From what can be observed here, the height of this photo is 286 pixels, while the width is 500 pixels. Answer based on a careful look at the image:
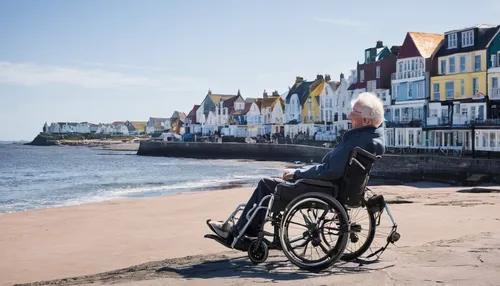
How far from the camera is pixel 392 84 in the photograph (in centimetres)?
5016

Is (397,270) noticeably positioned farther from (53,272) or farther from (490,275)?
(53,272)

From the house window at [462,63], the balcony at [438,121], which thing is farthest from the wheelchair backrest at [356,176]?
the house window at [462,63]

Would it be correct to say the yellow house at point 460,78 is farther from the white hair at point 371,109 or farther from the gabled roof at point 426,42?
the white hair at point 371,109

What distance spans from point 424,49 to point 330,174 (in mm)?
43743

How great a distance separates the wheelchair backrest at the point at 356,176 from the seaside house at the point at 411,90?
39599 millimetres

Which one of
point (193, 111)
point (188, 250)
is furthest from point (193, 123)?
point (188, 250)

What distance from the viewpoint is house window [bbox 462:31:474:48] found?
4067 cm

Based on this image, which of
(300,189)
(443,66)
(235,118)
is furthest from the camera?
(235,118)

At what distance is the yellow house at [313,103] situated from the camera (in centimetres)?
7556

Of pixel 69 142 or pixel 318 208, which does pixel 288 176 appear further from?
pixel 69 142

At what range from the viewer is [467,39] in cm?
4116

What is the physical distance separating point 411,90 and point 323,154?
10.5m

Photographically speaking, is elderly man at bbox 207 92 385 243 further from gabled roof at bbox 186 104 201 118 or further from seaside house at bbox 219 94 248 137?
gabled roof at bbox 186 104 201 118

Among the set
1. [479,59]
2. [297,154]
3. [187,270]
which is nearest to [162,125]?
[297,154]
